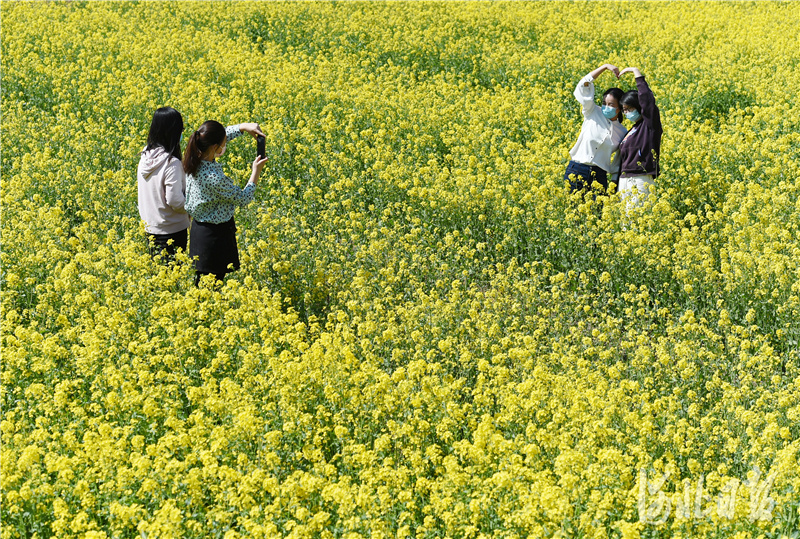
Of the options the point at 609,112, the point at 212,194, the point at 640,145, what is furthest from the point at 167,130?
the point at 640,145

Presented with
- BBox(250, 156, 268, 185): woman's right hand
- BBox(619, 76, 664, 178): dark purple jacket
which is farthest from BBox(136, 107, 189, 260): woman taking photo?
BBox(619, 76, 664, 178): dark purple jacket

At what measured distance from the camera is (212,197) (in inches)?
275

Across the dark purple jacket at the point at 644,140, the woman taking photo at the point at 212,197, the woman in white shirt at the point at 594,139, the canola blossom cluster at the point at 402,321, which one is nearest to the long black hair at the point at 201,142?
the woman taking photo at the point at 212,197

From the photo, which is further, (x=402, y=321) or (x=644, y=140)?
(x=644, y=140)

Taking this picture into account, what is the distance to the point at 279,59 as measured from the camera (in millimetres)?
15727

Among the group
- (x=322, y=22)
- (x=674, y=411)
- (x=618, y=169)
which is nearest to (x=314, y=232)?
(x=618, y=169)

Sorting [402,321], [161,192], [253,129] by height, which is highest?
[253,129]

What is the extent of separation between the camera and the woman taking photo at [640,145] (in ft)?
28.8

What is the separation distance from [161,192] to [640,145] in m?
5.03

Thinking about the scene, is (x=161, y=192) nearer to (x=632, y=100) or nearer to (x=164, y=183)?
(x=164, y=183)

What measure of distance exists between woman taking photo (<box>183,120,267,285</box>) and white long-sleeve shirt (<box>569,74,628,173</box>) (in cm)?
384

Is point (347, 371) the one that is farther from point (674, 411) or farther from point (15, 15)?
point (15, 15)

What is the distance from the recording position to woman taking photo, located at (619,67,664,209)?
8.78 meters

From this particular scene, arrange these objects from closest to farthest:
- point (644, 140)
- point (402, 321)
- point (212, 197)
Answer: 1. point (212, 197)
2. point (402, 321)
3. point (644, 140)
